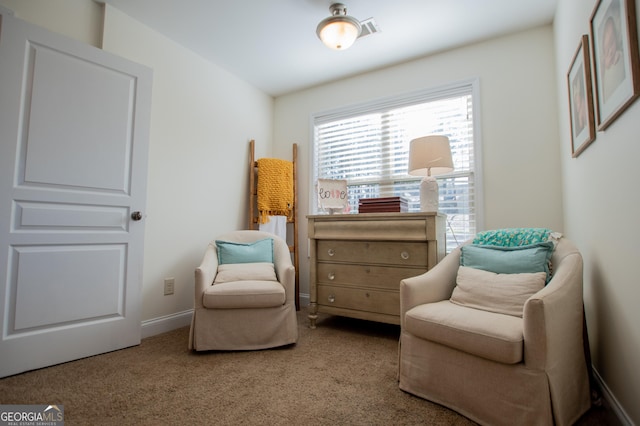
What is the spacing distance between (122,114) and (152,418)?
1.93 m

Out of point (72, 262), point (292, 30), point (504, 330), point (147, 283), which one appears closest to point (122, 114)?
point (72, 262)

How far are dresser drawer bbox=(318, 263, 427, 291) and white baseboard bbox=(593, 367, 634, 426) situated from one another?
101cm

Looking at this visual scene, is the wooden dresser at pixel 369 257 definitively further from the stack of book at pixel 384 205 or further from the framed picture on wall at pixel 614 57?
the framed picture on wall at pixel 614 57

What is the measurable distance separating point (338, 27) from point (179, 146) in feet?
5.34

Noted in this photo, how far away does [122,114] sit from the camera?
7.18 feet

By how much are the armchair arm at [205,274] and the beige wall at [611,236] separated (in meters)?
2.17

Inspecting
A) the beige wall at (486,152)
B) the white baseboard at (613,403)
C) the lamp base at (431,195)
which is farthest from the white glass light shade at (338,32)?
the white baseboard at (613,403)

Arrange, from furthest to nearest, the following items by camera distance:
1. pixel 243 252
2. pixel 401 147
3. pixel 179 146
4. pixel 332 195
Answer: pixel 401 147 → pixel 332 195 → pixel 179 146 → pixel 243 252

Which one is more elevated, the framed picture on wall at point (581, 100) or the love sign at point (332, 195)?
the framed picture on wall at point (581, 100)

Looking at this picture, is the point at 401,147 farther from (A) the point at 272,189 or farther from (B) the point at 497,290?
(B) the point at 497,290

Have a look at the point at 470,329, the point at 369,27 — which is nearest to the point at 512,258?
the point at 470,329

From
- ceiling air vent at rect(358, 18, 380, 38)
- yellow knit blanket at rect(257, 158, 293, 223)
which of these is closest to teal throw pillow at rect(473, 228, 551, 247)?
ceiling air vent at rect(358, 18, 380, 38)

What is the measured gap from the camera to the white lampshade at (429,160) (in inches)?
88.2

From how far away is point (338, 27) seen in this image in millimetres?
2195
